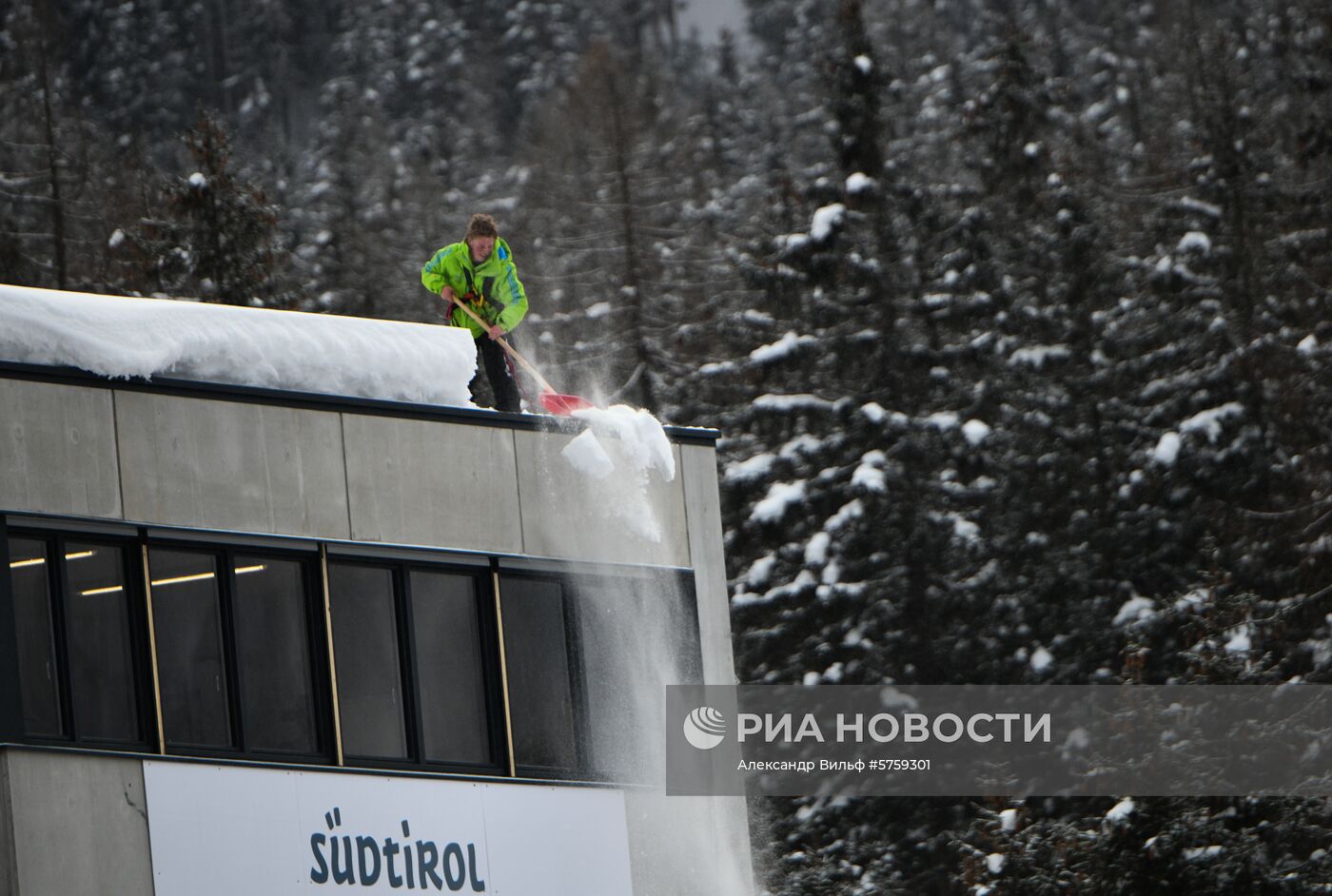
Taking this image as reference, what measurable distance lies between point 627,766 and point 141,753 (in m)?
4.49

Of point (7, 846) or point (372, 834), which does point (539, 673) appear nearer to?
point (372, 834)

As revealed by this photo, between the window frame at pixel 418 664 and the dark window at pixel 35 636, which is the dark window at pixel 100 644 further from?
the window frame at pixel 418 664

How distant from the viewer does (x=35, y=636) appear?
1273 cm

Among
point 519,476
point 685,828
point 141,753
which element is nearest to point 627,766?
point 685,828

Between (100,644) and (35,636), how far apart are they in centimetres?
52

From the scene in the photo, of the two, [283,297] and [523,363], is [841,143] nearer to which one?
[283,297]

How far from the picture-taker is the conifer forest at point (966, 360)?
30.8m

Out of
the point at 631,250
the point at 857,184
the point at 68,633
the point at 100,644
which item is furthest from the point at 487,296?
the point at 631,250

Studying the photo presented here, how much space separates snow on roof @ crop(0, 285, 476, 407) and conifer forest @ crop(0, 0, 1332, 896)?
12664mm

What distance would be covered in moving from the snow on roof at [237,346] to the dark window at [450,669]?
1442 mm

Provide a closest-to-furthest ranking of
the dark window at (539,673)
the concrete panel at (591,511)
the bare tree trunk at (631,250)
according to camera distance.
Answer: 1. the dark window at (539,673)
2. the concrete panel at (591,511)
3. the bare tree trunk at (631,250)

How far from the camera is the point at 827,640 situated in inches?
1303

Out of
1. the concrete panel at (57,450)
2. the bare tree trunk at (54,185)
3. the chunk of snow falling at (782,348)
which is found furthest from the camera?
the bare tree trunk at (54,185)

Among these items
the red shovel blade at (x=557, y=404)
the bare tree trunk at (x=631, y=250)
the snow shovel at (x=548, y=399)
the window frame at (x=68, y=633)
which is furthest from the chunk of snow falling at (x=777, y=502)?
the window frame at (x=68, y=633)
